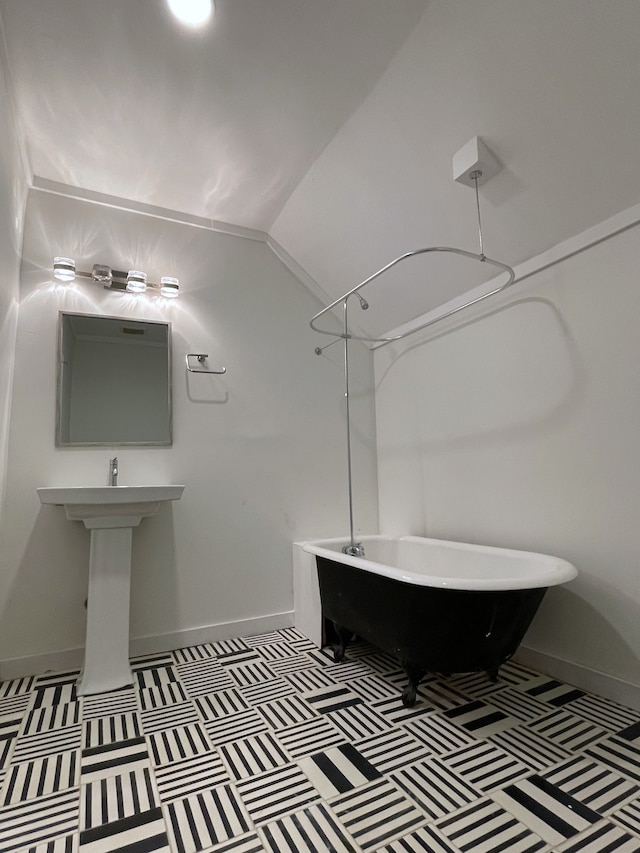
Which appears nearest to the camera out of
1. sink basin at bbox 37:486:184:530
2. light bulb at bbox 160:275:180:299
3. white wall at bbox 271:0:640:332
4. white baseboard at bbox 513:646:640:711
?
white wall at bbox 271:0:640:332

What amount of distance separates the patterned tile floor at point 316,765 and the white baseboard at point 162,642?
0.07m

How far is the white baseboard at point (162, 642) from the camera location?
7.06 feet

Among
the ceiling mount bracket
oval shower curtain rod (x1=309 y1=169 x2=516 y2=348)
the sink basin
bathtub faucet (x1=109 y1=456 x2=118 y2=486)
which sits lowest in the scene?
the sink basin

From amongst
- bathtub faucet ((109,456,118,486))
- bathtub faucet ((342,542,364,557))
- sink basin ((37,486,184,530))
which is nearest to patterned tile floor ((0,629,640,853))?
bathtub faucet ((342,542,364,557))

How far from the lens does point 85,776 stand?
143 centimetres

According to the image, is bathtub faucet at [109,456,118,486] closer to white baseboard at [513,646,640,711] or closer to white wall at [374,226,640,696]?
white wall at [374,226,640,696]

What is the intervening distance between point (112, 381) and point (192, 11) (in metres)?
1.65

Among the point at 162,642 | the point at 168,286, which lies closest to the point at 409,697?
the point at 162,642

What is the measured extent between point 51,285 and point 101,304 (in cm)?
25

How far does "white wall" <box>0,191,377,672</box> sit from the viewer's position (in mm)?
2256

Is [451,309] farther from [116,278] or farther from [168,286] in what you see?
[116,278]

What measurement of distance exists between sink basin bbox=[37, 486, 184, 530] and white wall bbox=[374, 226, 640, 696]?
1.54 meters

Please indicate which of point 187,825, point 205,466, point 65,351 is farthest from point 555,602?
point 65,351

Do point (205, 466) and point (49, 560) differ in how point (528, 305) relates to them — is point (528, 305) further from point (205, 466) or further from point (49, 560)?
point (49, 560)
